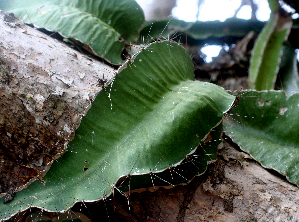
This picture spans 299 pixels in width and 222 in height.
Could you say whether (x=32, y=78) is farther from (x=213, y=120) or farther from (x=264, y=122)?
(x=264, y=122)

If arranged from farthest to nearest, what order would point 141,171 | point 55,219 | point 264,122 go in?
point 264,122, point 55,219, point 141,171

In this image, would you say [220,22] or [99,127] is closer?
[99,127]

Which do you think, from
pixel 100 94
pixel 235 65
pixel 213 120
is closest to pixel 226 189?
pixel 213 120

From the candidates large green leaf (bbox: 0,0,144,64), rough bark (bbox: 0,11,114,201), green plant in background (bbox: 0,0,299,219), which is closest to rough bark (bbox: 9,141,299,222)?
green plant in background (bbox: 0,0,299,219)

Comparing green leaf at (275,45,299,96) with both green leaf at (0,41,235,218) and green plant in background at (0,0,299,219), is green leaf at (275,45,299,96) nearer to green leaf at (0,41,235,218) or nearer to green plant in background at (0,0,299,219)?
green plant in background at (0,0,299,219)

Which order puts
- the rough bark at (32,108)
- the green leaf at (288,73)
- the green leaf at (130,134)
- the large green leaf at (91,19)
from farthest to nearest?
the green leaf at (288,73), the large green leaf at (91,19), the rough bark at (32,108), the green leaf at (130,134)

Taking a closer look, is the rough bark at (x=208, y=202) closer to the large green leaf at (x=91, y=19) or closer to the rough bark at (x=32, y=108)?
the rough bark at (x=32, y=108)

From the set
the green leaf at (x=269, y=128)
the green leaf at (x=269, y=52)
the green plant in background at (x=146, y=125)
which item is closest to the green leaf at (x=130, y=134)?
the green plant in background at (x=146, y=125)
